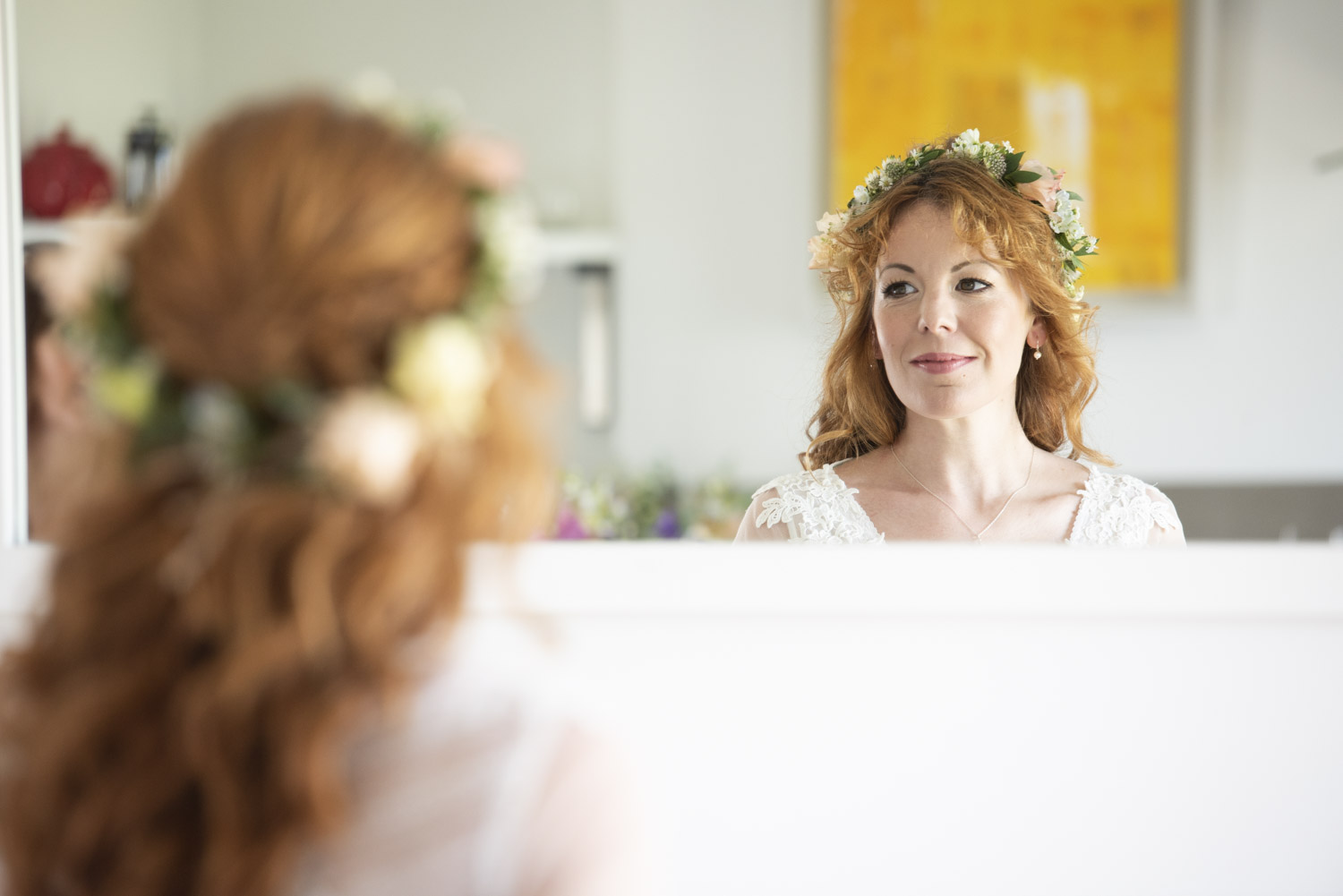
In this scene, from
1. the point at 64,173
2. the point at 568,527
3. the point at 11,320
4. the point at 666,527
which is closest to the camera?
the point at 11,320

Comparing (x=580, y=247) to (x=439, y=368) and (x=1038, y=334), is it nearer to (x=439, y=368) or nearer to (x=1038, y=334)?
(x=1038, y=334)

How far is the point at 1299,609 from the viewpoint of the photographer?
1115 millimetres

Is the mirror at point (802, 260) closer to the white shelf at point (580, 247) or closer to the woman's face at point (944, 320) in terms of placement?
the white shelf at point (580, 247)

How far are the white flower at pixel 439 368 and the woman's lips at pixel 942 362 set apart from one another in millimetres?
912

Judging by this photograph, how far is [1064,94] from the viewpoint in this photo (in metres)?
2.94

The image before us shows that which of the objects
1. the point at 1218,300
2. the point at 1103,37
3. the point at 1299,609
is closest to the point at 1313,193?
the point at 1218,300

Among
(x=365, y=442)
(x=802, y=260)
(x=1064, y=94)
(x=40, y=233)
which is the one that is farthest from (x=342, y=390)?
(x=1064, y=94)

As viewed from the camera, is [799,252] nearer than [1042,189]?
No

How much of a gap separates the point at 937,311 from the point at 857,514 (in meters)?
0.30

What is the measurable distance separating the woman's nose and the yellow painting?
1.61 meters

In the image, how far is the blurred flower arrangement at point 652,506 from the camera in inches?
92.6

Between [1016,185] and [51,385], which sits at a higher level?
[1016,185]

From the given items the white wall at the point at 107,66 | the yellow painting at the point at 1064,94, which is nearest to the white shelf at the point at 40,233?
the white wall at the point at 107,66

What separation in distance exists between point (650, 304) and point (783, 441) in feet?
1.77
